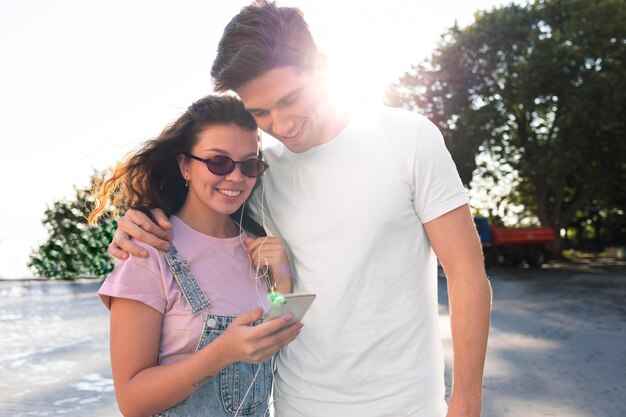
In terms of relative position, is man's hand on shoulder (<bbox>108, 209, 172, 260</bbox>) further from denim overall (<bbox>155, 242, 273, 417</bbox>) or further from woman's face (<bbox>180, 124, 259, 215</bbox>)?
woman's face (<bbox>180, 124, 259, 215</bbox>)

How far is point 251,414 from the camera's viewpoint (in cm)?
246

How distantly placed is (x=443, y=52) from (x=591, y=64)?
6468 millimetres

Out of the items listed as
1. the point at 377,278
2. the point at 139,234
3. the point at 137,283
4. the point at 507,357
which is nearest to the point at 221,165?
the point at 139,234

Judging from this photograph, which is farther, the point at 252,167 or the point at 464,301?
the point at 252,167

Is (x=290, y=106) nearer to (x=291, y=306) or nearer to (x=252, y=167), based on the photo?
(x=252, y=167)

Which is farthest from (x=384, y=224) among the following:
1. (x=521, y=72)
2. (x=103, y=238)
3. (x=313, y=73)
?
(x=521, y=72)

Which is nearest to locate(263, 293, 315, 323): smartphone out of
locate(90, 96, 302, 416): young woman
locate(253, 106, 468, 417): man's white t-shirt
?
locate(90, 96, 302, 416): young woman

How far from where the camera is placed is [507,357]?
8.57 m

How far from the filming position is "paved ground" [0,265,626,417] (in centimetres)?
647

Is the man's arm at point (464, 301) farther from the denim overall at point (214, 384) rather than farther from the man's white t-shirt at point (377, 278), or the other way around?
the denim overall at point (214, 384)

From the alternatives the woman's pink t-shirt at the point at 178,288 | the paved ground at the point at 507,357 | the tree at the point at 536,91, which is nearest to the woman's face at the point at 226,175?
the woman's pink t-shirt at the point at 178,288

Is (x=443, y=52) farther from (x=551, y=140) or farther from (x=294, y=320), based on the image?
(x=294, y=320)

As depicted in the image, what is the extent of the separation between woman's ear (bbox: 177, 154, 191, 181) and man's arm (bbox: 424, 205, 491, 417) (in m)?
0.92

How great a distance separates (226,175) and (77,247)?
80.4 inches
